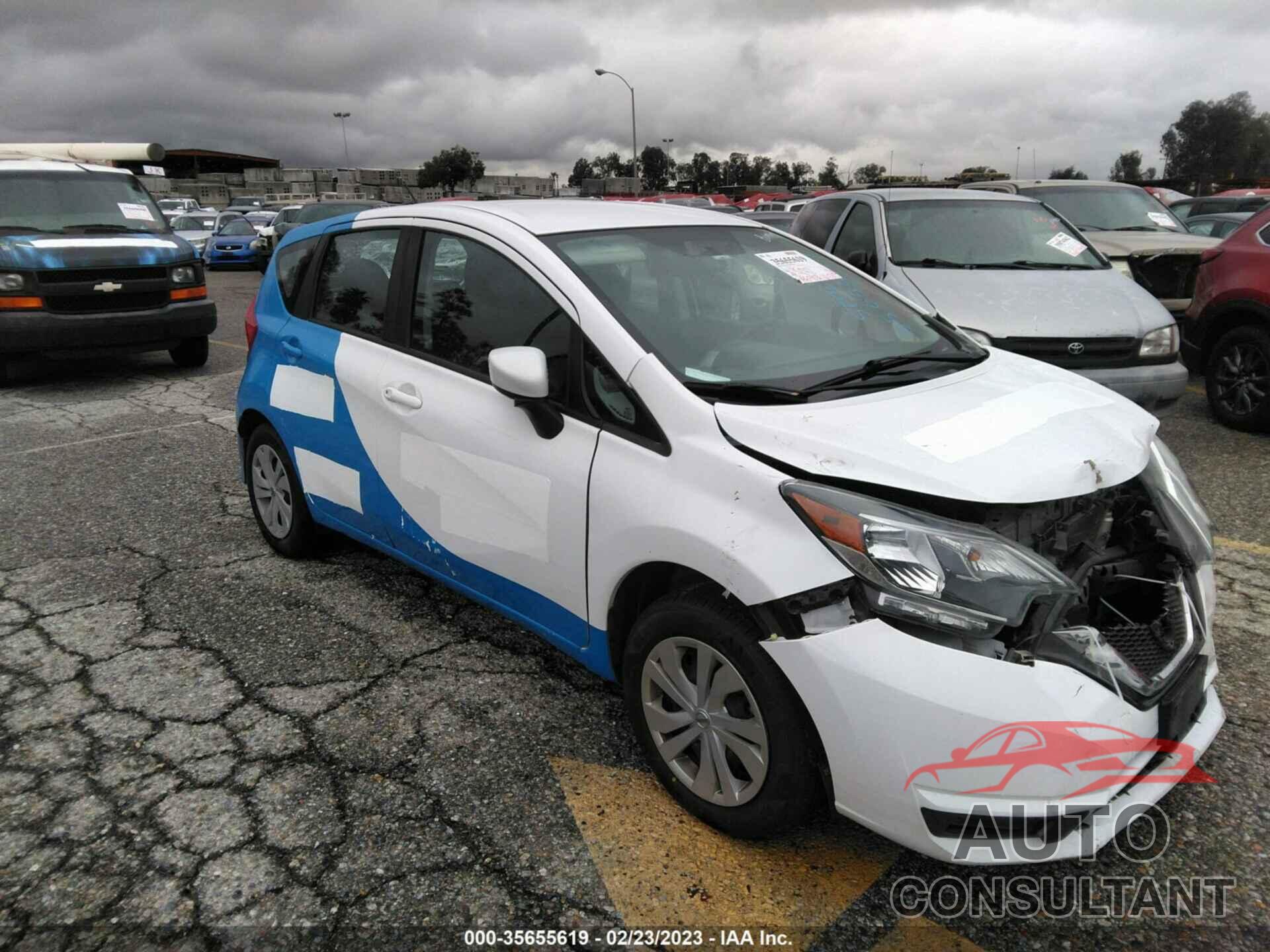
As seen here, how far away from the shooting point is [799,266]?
330cm

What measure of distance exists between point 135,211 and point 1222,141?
9942 centimetres

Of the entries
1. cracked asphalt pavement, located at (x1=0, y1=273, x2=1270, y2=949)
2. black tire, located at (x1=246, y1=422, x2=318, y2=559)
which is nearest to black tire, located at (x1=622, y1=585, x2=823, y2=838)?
cracked asphalt pavement, located at (x1=0, y1=273, x2=1270, y2=949)

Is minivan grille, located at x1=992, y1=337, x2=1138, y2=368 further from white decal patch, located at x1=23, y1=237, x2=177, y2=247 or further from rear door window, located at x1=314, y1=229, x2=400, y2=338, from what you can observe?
white decal patch, located at x1=23, y1=237, x2=177, y2=247

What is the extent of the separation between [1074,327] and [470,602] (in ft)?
13.1

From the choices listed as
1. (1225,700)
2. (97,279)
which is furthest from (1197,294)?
(97,279)

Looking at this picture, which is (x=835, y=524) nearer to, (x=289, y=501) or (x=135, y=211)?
(x=289, y=501)

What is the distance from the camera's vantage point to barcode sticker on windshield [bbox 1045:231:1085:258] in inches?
254

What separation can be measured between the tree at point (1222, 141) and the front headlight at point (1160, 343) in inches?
3568

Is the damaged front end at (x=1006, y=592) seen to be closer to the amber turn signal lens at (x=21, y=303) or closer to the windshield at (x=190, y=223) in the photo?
the amber turn signal lens at (x=21, y=303)

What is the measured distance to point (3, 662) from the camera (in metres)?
3.39

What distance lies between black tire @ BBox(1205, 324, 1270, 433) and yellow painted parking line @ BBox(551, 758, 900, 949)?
5.37 metres

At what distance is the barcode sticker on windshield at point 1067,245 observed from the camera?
21.2 ft

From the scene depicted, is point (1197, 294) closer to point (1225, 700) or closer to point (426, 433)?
point (1225, 700)

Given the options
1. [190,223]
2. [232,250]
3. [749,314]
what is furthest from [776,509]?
[190,223]
